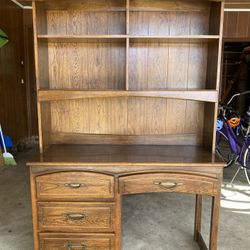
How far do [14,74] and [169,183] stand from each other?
3.81 meters

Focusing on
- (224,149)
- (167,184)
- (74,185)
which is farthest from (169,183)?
(224,149)

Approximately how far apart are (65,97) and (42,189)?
22.9 inches

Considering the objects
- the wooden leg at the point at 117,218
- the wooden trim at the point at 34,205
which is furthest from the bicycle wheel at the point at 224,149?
the wooden trim at the point at 34,205

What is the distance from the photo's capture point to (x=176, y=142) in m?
1.98

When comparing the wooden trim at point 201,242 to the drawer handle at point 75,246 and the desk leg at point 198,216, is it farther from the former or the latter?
the drawer handle at point 75,246

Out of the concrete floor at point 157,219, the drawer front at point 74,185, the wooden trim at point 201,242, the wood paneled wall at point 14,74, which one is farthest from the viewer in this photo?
the wood paneled wall at point 14,74

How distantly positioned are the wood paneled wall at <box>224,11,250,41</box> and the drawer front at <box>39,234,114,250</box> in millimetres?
4602

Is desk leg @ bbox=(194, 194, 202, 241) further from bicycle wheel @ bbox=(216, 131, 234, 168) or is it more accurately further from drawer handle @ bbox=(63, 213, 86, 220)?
bicycle wheel @ bbox=(216, 131, 234, 168)

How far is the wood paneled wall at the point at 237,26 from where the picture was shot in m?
4.97

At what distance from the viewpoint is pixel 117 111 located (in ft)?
6.53

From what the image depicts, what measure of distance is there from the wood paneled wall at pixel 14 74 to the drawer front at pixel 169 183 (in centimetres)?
305

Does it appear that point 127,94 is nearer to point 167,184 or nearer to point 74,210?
point 167,184

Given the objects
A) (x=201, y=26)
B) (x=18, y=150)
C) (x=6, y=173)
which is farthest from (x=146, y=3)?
(x=18, y=150)

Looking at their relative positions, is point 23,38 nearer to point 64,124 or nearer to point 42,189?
point 64,124
